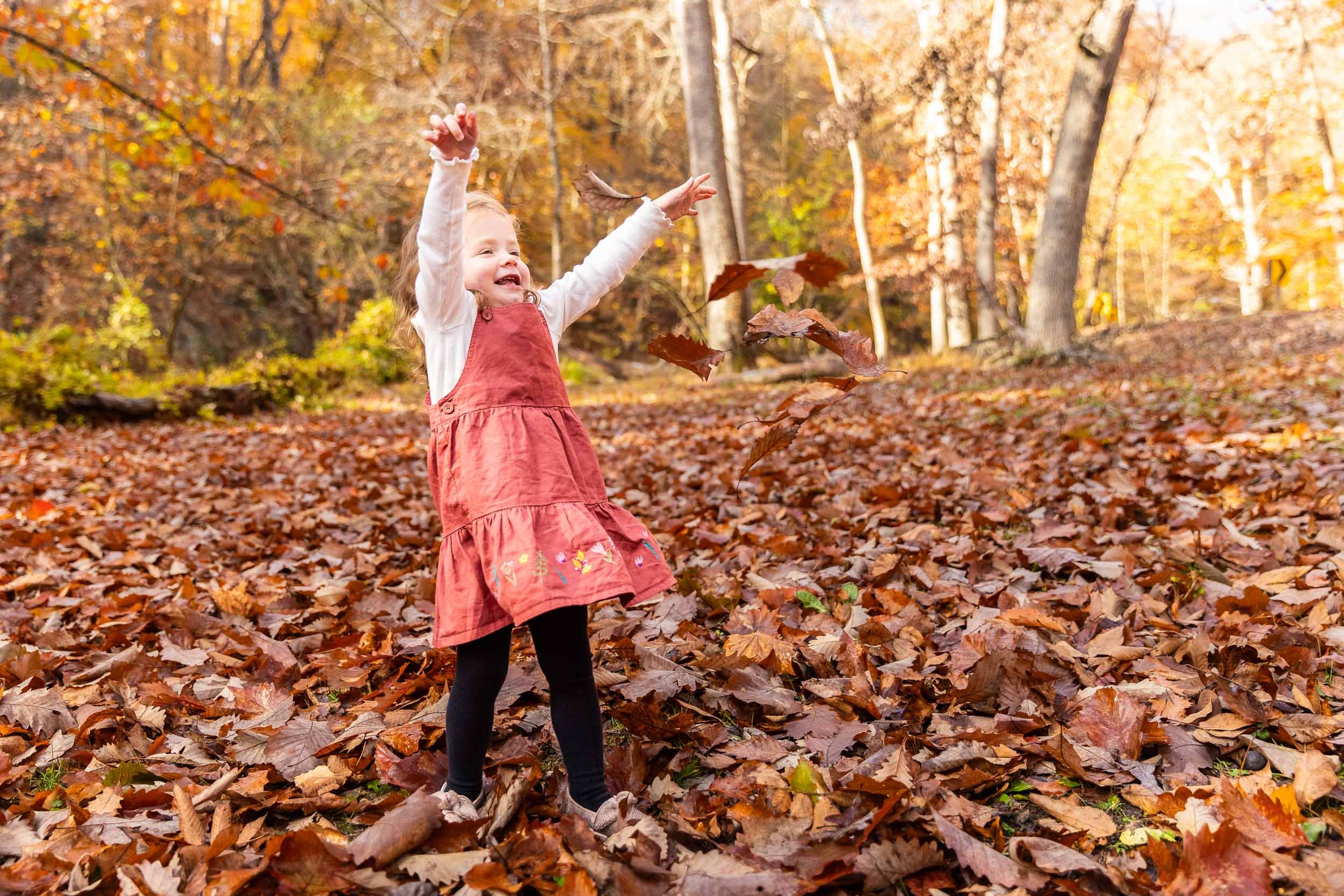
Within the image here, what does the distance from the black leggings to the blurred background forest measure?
5.00m

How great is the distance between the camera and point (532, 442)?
6.19 ft

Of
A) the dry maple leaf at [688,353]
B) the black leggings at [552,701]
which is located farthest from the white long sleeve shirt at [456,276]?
the black leggings at [552,701]

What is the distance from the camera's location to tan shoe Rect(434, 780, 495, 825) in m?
1.83

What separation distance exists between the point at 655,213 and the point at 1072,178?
366 inches

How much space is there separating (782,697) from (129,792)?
1556 millimetres

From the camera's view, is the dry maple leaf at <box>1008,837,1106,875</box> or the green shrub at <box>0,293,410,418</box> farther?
the green shrub at <box>0,293,410,418</box>

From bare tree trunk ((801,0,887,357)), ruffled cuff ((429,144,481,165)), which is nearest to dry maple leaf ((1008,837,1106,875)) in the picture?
ruffled cuff ((429,144,481,165))

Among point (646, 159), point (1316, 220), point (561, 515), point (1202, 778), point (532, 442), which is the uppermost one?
point (646, 159)

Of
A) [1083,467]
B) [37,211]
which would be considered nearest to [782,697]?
[1083,467]

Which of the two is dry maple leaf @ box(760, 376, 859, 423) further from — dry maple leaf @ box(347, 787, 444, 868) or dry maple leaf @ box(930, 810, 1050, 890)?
dry maple leaf @ box(347, 787, 444, 868)

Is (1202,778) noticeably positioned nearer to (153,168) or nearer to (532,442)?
(532,442)

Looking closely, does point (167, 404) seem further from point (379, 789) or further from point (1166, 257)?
point (1166, 257)

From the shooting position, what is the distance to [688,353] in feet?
6.36

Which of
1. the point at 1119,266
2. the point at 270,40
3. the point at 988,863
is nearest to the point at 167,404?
the point at 988,863
